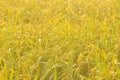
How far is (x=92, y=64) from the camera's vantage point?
7.00ft

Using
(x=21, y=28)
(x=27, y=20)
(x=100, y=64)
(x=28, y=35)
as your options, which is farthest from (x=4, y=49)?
(x=27, y=20)

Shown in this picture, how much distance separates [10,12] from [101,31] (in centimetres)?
Answer: 140

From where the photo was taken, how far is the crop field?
2027mm

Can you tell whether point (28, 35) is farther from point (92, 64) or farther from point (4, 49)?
point (92, 64)

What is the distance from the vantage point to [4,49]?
2348mm

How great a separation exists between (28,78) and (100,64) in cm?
52

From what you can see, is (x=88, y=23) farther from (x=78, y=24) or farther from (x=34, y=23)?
(x=34, y=23)

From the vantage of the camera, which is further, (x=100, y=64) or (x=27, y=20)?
(x=27, y=20)

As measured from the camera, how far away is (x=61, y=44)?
→ 7.93ft

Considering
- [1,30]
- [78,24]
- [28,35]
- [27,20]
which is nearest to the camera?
[28,35]

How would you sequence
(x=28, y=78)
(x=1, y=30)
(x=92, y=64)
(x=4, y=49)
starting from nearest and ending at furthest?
(x=28, y=78)
(x=92, y=64)
(x=4, y=49)
(x=1, y=30)

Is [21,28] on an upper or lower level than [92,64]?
upper

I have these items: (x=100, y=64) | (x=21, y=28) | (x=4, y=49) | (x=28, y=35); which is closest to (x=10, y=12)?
(x=21, y=28)

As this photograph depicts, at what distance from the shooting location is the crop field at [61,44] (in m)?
2.03
